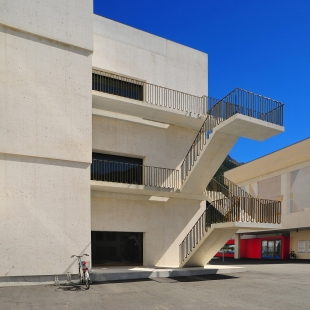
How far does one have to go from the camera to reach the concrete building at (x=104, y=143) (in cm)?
1330

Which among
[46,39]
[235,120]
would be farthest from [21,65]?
[235,120]

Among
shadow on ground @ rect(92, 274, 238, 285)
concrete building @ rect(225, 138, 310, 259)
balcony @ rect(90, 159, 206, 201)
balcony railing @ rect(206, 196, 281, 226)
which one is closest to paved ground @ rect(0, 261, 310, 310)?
shadow on ground @ rect(92, 274, 238, 285)

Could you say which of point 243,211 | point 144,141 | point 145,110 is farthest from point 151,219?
point 145,110

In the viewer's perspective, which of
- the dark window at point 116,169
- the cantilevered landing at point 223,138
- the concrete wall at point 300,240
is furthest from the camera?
the concrete wall at point 300,240

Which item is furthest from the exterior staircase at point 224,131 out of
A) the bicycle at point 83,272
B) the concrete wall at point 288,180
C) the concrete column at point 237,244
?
the concrete column at point 237,244

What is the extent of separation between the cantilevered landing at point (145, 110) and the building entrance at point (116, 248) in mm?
5787

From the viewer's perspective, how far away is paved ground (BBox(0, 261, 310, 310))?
965 cm

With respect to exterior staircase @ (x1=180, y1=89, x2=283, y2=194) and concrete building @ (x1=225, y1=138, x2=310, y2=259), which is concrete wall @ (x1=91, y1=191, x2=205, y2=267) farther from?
concrete building @ (x1=225, y1=138, x2=310, y2=259)

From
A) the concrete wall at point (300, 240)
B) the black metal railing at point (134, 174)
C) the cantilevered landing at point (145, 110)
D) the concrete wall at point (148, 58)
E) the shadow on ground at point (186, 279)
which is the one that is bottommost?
the concrete wall at point (300, 240)

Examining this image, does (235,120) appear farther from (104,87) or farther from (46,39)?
(46,39)

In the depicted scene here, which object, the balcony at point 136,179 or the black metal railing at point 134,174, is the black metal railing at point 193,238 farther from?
the black metal railing at point 134,174

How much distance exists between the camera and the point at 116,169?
1833 cm

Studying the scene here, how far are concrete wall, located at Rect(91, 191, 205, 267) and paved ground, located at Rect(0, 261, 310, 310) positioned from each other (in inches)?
168

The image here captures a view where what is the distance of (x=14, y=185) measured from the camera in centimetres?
1304
